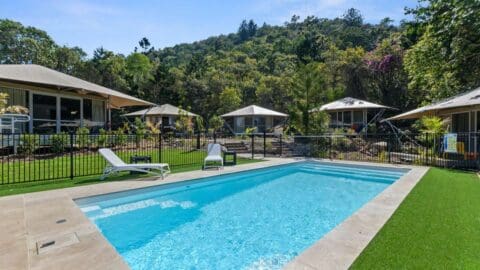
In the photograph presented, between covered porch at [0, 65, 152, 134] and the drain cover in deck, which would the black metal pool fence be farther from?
the drain cover in deck

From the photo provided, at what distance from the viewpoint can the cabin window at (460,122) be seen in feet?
42.6

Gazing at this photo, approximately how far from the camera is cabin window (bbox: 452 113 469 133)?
12972 mm

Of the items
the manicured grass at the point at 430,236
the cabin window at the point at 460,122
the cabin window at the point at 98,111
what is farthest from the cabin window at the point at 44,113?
the cabin window at the point at 460,122

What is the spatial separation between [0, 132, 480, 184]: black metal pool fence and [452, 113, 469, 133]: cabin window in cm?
147

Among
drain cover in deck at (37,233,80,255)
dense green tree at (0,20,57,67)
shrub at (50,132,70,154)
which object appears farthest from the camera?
dense green tree at (0,20,57,67)

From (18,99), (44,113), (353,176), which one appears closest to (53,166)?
(18,99)

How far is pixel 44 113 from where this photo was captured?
1391cm

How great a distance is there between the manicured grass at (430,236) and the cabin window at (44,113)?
1592 cm

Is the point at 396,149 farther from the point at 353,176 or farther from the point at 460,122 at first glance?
the point at 353,176

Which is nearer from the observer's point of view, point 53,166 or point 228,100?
point 53,166

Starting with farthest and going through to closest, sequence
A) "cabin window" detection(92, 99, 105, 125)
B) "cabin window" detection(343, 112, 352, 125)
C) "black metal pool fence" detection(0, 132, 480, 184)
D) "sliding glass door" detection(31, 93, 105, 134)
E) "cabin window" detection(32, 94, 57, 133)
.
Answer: "cabin window" detection(343, 112, 352, 125) < "cabin window" detection(92, 99, 105, 125) < "sliding glass door" detection(31, 93, 105, 134) < "cabin window" detection(32, 94, 57, 133) < "black metal pool fence" detection(0, 132, 480, 184)

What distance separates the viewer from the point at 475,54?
42.5 feet

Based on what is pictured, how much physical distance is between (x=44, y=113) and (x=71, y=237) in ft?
44.3

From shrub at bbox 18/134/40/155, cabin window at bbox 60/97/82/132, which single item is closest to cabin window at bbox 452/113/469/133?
shrub at bbox 18/134/40/155
